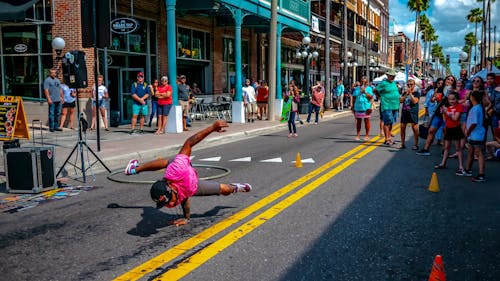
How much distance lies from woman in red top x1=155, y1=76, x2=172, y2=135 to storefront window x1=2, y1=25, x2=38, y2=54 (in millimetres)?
4941

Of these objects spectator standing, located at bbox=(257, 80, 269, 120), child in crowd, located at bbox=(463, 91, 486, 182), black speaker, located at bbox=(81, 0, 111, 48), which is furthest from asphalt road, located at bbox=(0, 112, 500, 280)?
spectator standing, located at bbox=(257, 80, 269, 120)

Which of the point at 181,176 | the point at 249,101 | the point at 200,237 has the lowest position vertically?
the point at 200,237

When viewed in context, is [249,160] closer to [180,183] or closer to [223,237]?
[180,183]

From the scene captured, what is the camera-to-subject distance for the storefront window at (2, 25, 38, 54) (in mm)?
17703

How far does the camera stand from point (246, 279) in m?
4.15

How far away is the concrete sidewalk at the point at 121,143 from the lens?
10.9 m

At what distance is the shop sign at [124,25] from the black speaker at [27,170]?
28.7ft

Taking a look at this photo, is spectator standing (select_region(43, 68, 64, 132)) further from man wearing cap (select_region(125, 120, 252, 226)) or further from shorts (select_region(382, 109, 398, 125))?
man wearing cap (select_region(125, 120, 252, 226))

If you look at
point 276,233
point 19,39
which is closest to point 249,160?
point 276,233

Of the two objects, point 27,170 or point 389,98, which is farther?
point 389,98

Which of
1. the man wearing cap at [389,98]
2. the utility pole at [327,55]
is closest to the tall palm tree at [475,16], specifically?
the utility pole at [327,55]

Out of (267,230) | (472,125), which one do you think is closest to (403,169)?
(472,125)

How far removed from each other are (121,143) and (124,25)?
15.2 ft

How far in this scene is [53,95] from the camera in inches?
643
